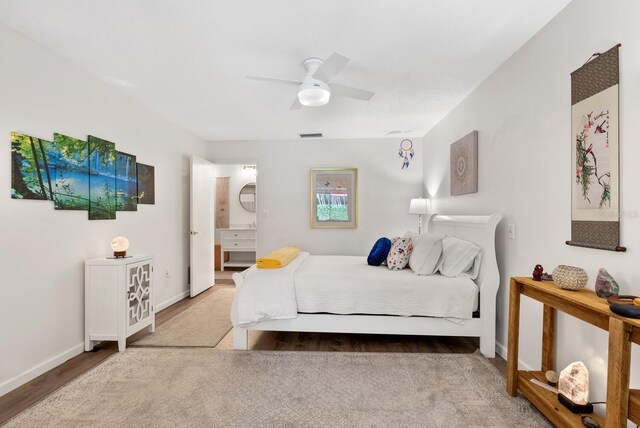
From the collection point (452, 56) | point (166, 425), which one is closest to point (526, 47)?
point (452, 56)

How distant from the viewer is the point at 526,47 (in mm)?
2346

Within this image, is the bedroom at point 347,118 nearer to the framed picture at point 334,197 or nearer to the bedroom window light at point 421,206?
the bedroom window light at point 421,206

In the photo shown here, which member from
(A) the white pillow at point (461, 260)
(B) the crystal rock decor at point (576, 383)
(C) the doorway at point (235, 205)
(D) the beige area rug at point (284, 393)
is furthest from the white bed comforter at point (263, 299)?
(C) the doorway at point (235, 205)

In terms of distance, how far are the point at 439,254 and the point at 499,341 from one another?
850mm

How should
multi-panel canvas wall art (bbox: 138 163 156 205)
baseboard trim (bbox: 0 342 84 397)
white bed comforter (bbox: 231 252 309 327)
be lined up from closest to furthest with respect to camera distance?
baseboard trim (bbox: 0 342 84 397), white bed comforter (bbox: 231 252 309 327), multi-panel canvas wall art (bbox: 138 163 156 205)

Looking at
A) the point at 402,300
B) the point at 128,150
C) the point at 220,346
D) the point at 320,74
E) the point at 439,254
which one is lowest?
the point at 220,346

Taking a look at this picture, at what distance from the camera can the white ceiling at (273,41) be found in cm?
194

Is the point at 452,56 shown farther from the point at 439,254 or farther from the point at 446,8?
the point at 439,254

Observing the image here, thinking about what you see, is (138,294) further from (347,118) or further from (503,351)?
(503,351)

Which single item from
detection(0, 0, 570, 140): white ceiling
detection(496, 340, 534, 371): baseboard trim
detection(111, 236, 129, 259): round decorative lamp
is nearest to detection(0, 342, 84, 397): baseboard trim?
detection(111, 236, 129, 259): round decorative lamp

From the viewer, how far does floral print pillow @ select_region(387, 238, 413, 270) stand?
125 inches

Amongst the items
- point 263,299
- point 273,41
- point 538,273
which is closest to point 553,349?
point 538,273

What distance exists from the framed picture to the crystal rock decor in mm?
3615

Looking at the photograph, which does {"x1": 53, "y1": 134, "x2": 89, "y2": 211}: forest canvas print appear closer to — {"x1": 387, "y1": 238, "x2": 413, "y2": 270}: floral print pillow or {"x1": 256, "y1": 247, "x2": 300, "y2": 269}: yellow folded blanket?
{"x1": 256, "y1": 247, "x2": 300, "y2": 269}: yellow folded blanket
